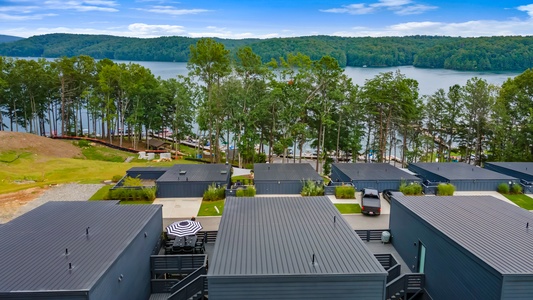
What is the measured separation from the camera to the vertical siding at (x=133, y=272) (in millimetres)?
9203

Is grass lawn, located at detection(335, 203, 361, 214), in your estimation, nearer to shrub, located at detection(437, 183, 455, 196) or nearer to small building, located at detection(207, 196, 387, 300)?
shrub, located at detection(437, 183, 455, 196)

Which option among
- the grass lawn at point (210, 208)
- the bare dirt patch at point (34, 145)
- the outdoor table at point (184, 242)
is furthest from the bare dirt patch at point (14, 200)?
the bare dirt patch at point (34, 145)

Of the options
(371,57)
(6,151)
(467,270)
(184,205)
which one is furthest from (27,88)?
(371,57)

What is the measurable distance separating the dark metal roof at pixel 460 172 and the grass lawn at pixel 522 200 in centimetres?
157

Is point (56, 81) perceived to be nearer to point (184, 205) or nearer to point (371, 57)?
point (184, 205)

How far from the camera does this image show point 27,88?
46.7 meters

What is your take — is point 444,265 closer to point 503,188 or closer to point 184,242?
point 184,242

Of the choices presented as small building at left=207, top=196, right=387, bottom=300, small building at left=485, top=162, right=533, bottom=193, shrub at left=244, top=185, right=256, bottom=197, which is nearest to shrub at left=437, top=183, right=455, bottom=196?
small building at left=485, top=162, right=533, bottom=193

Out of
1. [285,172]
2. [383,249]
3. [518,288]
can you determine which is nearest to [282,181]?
[285,172]

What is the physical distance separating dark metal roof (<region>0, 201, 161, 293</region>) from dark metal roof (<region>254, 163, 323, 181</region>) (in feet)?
38.3

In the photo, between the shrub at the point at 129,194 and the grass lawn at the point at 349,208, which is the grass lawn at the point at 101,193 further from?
the grass lawn at the point at 349,208

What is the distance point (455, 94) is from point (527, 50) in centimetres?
8664

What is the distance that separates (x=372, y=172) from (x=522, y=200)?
9253 mm

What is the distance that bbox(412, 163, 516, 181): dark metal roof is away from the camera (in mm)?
25309
